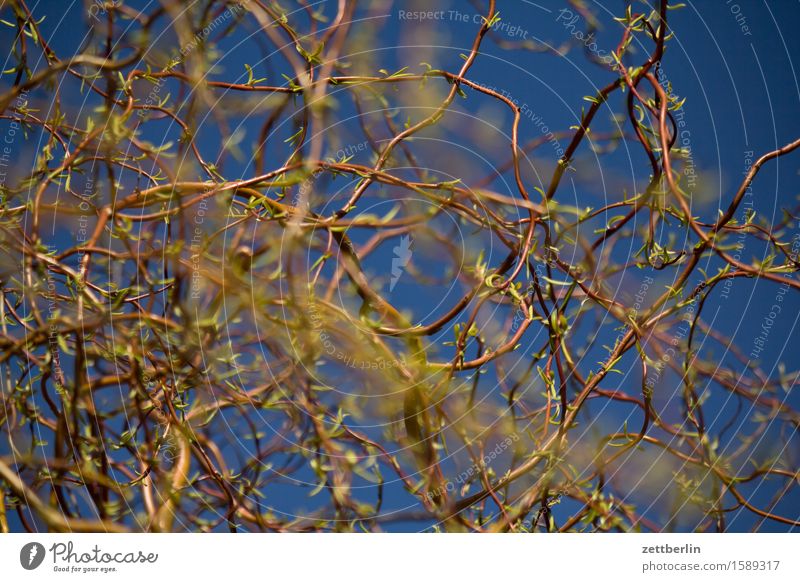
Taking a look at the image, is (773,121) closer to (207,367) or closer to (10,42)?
(207,367)

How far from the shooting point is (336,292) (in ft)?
2.14

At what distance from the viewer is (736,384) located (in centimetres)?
70

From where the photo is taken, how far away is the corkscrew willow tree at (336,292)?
25.0 inches
